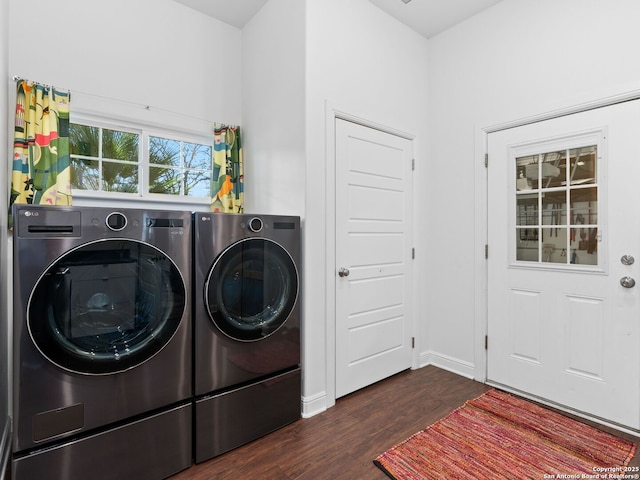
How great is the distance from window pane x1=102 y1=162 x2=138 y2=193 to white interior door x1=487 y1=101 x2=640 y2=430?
2715mm

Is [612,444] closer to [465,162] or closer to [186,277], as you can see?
[465,162]

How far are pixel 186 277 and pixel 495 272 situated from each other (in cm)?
A: 227

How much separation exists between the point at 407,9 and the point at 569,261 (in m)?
2.25

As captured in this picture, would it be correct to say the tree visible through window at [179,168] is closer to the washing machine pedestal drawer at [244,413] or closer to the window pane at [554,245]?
the washing machine pedestal drawer at [244,413]

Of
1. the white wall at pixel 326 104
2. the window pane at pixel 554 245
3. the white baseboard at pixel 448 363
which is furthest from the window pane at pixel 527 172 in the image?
the white baseboard at pixel 448 363

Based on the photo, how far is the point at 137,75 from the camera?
2.46 metres

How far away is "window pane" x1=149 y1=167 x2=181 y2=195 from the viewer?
2.64 m

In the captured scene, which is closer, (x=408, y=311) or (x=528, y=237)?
(x=528, y=237)

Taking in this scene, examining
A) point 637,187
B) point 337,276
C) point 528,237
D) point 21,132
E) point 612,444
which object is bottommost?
point 612,444

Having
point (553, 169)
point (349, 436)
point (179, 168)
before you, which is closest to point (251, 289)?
point (349, 436)

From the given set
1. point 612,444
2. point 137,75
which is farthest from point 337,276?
point 137,75

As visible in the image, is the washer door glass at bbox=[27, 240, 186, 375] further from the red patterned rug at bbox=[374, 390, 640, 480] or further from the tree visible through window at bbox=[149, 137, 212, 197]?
the red patterned rug at bbox=[374, 390, 640, 480]

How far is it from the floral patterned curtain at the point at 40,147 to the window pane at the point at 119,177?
30 centimetres

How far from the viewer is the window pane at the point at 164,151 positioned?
2642 mm
